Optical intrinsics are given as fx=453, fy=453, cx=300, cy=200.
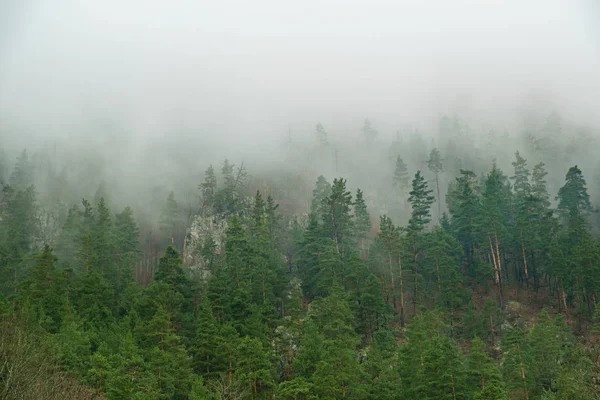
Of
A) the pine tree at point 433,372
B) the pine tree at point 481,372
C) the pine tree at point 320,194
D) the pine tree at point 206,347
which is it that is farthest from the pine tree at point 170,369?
the pine tree at point 320,194

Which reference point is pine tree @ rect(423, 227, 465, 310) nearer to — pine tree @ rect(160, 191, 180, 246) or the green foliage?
the green foliage

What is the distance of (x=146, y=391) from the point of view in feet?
112

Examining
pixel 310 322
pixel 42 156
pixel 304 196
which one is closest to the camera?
pixel 310 322

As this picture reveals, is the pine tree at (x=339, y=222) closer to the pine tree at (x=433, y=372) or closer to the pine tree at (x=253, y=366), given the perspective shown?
the pine tree at (x=433, y=372)

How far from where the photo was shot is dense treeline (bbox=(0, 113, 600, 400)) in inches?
1455

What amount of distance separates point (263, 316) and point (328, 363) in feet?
50.6

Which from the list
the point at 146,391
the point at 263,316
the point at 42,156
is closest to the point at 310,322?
the point at 263,316

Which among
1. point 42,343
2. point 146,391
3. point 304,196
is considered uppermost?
point 304,196

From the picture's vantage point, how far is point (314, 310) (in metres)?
56.4

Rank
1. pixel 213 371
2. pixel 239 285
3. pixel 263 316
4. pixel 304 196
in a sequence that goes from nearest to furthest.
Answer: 1. pixel 213 371
2. pixel 263 316
3. pixel 239 285
4. pixel 304 196

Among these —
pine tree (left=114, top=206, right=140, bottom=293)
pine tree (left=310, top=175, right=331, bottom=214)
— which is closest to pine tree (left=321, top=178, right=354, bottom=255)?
pine tree (left=310, top=175, right=331, bottom=214)

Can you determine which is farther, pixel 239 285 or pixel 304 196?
pixel 304 196

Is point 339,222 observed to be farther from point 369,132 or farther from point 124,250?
point 369,132

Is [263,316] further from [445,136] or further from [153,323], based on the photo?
[445,136]
